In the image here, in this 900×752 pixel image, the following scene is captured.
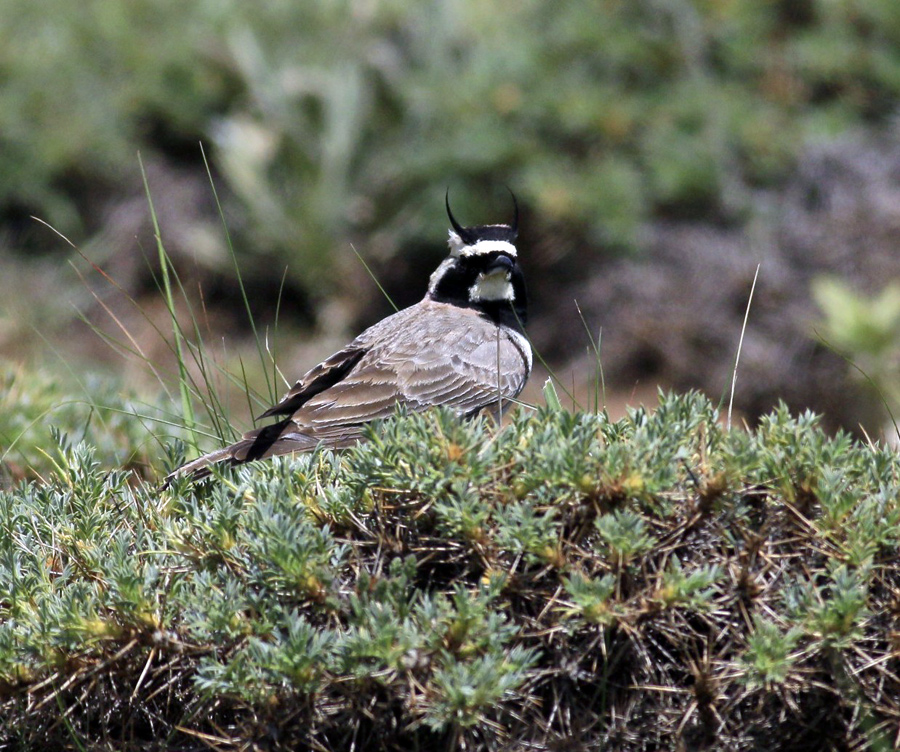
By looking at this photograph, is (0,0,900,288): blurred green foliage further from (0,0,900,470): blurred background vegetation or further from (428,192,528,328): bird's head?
(428,192,528,328): bird's head

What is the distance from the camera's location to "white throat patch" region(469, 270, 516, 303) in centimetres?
610

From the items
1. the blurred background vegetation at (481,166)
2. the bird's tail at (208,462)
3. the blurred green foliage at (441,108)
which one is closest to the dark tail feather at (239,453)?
the bird's tail at (208,462)

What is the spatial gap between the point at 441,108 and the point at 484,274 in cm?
641

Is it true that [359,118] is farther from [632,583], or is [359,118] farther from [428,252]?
[632,583]

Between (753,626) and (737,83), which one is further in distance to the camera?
(737,83)

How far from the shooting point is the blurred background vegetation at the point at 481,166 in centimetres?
1071

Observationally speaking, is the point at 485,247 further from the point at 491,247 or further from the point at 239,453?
the point at 239,453

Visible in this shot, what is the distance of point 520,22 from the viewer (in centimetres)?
1297

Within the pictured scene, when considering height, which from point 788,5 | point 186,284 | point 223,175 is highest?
point 788,5

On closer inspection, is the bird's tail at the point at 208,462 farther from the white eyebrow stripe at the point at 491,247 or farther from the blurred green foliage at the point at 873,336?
the blurred green foliage at the point at 873,336

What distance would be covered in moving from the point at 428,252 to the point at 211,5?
177 inches

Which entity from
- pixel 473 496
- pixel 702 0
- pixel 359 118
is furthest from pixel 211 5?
pixel 473 496

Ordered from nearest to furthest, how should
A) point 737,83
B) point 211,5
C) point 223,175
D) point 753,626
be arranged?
1. point 753,626
2. point 737,83
3. point 223,175
4. point 211,5

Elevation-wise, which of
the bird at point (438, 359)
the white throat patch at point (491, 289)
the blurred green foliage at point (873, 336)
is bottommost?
the blurred green foliage at point (873, 336)
